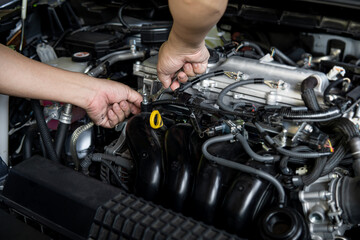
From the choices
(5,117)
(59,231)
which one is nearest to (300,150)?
(59,231)

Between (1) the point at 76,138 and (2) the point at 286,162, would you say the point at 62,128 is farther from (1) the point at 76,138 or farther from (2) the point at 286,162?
(2) the point at 286,162

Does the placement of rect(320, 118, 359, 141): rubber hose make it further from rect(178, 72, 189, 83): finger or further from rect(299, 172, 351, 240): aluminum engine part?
rect(178, 72, 189, 83): finger

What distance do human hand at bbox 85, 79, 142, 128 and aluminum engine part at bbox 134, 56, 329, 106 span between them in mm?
95

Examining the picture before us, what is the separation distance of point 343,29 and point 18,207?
4.57 feet

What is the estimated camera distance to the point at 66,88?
121 cm

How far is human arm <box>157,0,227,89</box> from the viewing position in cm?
Result: 82

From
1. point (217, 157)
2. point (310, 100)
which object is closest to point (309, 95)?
point (310, 100)

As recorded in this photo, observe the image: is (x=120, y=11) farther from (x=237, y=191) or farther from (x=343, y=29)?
→ (x=237, y=191)

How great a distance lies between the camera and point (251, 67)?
1387 mm

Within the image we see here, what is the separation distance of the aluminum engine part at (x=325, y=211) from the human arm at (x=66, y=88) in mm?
701

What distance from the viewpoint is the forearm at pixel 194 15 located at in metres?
0.81

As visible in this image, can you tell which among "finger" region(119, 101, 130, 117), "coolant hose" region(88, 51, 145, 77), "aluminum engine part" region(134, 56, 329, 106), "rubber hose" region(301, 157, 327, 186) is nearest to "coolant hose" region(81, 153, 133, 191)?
"finger" region(119, 101, 130, 117)

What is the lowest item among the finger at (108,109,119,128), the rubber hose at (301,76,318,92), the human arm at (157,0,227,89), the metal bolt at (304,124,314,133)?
the finger at (108,109,119,128)

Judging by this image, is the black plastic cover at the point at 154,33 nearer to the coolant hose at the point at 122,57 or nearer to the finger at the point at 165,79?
the coolant hose at the point at 122,57
